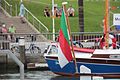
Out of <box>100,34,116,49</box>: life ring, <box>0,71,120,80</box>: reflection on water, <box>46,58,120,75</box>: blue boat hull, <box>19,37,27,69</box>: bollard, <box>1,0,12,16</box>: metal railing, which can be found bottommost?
<box>0,71,120,80</box>: reflection on water

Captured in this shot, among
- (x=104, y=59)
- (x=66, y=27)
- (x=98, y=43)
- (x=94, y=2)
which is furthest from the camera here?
(x=94, y=2)

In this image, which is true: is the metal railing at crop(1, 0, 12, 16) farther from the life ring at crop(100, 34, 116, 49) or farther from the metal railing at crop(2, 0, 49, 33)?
the life ring at crop(100, 34, 116, 49)

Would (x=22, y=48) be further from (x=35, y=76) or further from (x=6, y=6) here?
(x=6, y=6)

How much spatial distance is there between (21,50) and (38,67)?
1414 millimetres

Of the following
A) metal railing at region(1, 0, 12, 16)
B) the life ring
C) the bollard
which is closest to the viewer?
the life ring

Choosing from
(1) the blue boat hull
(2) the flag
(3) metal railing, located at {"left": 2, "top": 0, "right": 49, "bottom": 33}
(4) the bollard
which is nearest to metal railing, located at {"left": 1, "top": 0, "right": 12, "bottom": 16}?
(3) metal railing, located at {"left": 2, "top": 0, "right": 49, "bottom": 33}

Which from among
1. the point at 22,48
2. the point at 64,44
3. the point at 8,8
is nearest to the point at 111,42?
the point at 22,48

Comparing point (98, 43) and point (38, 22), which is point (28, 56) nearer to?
point (98, 43)

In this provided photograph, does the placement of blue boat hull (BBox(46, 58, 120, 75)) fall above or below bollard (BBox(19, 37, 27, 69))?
below

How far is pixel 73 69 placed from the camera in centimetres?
2611

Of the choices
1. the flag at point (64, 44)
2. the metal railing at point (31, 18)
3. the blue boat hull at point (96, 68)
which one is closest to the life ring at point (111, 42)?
the blue boat hull at point (96, 68)

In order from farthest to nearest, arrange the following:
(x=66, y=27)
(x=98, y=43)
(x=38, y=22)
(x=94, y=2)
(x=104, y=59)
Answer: (x=94, y=2) → (x=38, y=22) → (x=98, y=43) → (x=104, y=59) → (x=66, y=27)

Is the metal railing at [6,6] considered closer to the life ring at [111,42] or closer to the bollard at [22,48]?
the bollard at [22,48]

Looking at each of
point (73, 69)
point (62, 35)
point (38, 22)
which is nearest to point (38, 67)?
point (73, 69)
